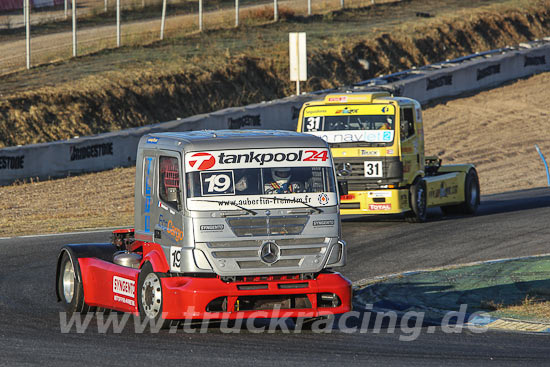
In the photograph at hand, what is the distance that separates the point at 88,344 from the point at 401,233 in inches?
437

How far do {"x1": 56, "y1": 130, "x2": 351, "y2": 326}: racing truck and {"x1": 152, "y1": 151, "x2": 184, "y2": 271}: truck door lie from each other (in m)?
0.01

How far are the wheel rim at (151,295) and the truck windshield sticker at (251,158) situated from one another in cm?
135

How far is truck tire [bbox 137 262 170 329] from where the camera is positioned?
37.4 ft

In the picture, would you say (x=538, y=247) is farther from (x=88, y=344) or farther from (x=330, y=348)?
Result: (x=88, y=344)

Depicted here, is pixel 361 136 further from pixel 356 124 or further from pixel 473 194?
pixel 473 194

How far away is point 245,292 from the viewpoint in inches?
442

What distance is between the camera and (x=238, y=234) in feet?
37.4

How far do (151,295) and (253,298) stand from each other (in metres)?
1.22

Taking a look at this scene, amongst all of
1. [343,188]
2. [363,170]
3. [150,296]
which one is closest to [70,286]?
[150,296]

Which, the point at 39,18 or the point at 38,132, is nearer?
the point at 38,132

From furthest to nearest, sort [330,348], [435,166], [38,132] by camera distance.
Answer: [38,132], [435,166], [330,348]

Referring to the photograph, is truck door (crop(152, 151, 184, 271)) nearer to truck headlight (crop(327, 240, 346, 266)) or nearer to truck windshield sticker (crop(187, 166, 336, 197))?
truck windshield sticker (crop(187, 166, 336, 197))

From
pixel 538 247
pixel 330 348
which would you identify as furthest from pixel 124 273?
pixel 538 247

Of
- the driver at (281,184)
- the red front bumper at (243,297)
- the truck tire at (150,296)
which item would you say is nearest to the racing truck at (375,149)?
the driver at (281,184)
